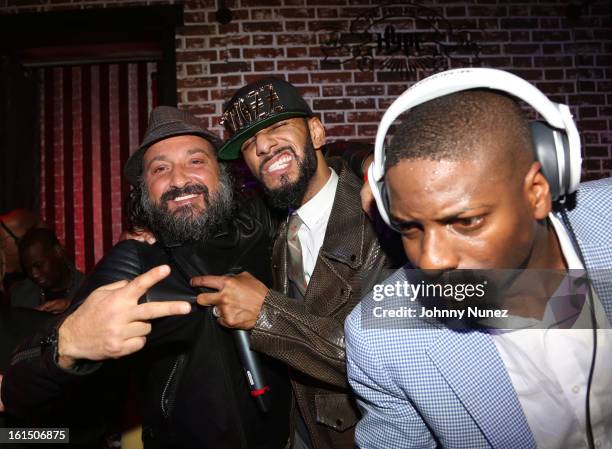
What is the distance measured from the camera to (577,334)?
4.19 feet

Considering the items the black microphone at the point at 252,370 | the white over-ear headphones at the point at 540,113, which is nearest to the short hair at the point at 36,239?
the black microphone at the point at 252,370

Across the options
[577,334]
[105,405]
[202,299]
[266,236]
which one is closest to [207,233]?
[266,236]

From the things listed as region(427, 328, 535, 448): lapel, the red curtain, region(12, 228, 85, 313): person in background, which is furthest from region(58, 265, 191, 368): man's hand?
the red curtain

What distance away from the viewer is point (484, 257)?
1021mm

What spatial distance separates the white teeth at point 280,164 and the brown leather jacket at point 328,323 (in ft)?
1.13

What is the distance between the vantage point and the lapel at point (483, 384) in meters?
1.15

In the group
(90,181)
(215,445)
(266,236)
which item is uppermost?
(90,181)

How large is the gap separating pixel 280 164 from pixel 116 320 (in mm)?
1077

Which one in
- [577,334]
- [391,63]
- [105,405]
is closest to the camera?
[577,334]

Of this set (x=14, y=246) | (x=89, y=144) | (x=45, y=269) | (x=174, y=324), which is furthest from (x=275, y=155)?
(x=89, y=144)

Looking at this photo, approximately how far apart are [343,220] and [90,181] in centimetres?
358

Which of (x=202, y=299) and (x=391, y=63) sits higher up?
(x=391, y=63)

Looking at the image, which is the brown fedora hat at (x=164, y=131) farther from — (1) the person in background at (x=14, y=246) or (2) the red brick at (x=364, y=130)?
(1) the person in background at (x=14, y=246)

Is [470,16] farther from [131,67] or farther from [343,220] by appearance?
[131,67]
